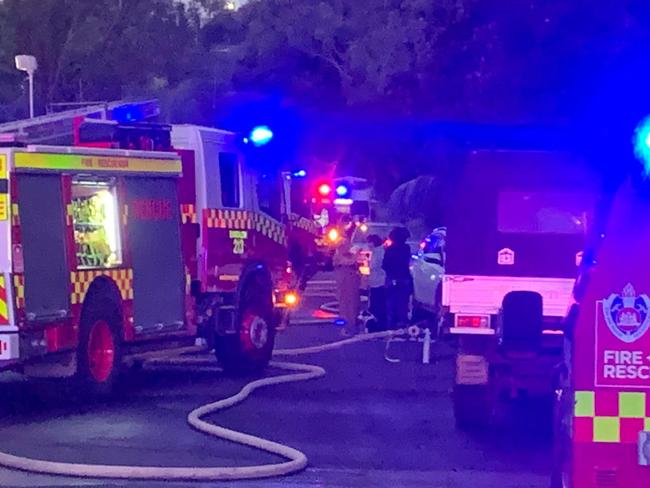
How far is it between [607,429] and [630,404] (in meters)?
0.14

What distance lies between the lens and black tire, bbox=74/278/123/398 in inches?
519

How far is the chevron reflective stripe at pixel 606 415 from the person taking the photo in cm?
625

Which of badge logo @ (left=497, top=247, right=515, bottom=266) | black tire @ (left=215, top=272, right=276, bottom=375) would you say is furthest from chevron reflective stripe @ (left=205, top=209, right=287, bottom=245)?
badge logo @ (left=497, top=247, right=515, bottom=266)

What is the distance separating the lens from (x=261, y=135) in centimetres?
1598

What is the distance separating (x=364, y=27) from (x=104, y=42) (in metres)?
14.9

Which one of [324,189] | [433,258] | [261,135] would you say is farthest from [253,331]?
[324,189]

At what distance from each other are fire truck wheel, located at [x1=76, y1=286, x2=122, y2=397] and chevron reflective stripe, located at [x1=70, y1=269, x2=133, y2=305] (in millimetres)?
155

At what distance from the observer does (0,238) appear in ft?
39.7

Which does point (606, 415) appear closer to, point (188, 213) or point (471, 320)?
point (471, 320)

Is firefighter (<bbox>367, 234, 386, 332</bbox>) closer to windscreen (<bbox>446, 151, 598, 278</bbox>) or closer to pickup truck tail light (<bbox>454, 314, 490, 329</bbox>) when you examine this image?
windscreen (<bbox>446, 151, 598, 278</bbox>)

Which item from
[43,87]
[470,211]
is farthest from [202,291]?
[43,87]

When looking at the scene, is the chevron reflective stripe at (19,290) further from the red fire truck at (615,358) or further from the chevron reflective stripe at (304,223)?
the red fire truck at (615,358)

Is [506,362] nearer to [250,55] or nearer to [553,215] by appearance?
[553,215]

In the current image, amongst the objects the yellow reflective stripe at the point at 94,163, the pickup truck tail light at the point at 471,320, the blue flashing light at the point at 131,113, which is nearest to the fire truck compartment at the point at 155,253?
the yellow reflective stripe at the point at 94,163
